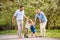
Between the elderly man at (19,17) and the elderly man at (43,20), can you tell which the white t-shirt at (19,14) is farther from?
the elderly man at (43,20)

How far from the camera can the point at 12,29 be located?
3.72 metres

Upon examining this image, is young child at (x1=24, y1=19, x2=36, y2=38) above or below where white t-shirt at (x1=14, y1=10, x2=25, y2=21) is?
below

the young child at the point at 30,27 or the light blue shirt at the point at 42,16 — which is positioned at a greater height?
the light blue shirt at the point at 42,16

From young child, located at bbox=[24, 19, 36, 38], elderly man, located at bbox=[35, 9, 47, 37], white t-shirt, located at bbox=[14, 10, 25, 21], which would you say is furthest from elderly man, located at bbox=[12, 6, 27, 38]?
elderly man, located at bbox=[35, 9, 47, 37]

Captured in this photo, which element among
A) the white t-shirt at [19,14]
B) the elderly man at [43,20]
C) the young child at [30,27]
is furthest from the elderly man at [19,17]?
the elderly man at [43,20]

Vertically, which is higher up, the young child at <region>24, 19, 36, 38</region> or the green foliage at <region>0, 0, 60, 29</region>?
the green foliage at <region>0, 0, 60, 29</region>

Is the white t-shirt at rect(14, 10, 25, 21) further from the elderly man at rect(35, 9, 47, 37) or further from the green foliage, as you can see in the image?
the elderly man at rect(35, 9, 47, 37)

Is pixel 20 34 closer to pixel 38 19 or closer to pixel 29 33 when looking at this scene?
pixel 29 33

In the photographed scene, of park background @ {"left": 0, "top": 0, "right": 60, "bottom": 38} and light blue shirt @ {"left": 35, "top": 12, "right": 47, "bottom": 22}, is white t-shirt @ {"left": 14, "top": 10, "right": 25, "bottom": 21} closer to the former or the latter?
park background @ {"left": 0, "top": 0, "right": 60, "bottom": 38}

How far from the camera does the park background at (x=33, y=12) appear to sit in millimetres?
3645

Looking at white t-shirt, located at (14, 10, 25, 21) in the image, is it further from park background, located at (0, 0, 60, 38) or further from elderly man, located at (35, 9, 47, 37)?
elderly man, located at (35, 9, 47, 37)

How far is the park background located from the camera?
364 cm

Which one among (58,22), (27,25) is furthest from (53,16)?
(27,25)

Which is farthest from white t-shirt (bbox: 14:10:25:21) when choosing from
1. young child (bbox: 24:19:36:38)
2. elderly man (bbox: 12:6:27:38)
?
young child (bbox: 24:19:36:38)
